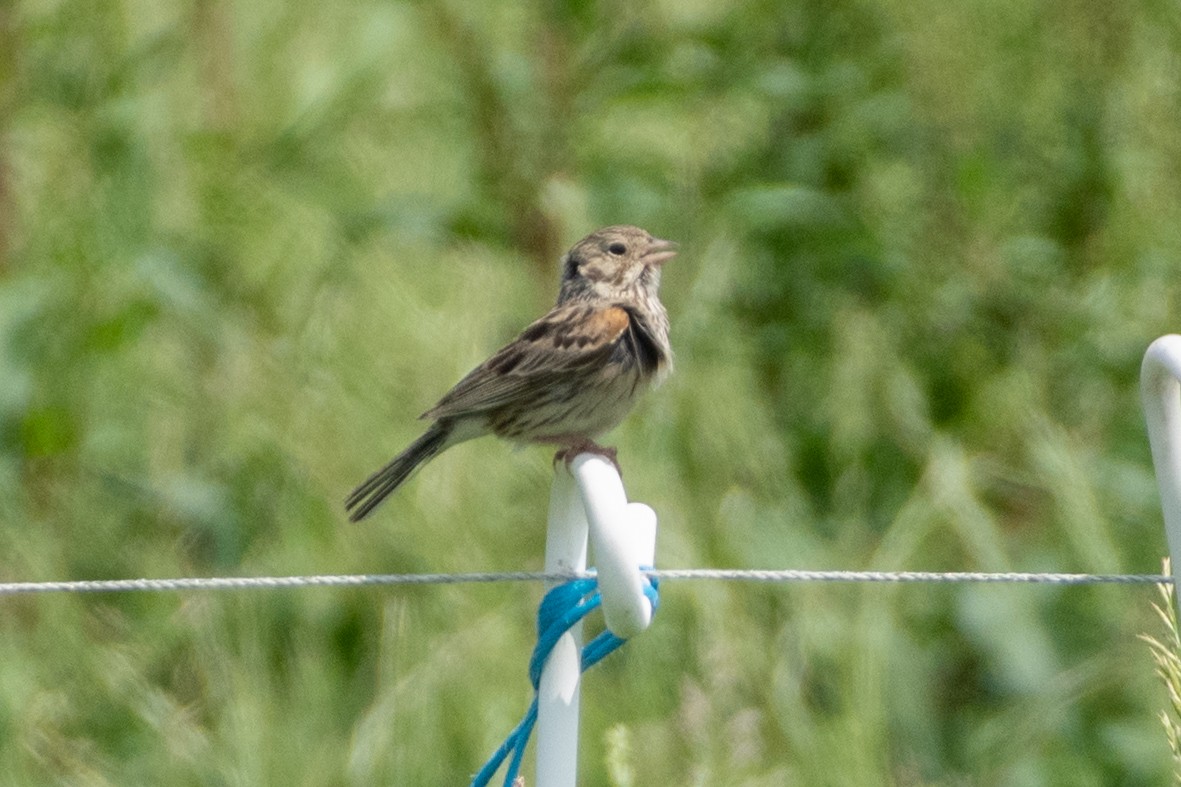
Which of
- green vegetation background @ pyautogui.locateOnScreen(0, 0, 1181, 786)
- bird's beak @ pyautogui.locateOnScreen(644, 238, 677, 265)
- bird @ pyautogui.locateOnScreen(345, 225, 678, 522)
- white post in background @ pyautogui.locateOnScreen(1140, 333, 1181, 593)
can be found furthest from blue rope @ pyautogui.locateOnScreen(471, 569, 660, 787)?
bird's beak @ pyautogui.locateOnScreen(644, 238, 677, 265)

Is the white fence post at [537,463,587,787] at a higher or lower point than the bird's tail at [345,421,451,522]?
lower

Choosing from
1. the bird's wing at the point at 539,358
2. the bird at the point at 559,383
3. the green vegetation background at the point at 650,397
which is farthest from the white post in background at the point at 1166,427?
the bird's wing at the point at 539,358

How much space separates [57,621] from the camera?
3.98 metres

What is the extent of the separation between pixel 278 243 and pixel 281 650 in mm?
1480

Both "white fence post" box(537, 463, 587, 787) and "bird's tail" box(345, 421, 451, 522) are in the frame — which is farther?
"bird's tail" box(345, 421, 451, 522)

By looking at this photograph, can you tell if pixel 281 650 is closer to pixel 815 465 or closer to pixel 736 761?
pixel 736 761

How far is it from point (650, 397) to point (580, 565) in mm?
2519

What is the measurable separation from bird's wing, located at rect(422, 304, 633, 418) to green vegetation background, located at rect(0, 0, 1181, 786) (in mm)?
312

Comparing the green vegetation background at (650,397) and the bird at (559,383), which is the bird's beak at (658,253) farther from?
the green vegetation background at (650,397)

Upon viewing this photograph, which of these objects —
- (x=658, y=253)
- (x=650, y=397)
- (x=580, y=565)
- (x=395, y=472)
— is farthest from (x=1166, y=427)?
(x=650, y=397)

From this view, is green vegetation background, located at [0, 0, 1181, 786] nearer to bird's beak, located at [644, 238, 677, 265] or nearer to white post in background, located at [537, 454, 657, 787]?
bird's beak, located at [644, 238, 677, 265]

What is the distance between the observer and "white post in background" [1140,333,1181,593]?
1.93m

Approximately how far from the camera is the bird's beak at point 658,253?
4020 mm

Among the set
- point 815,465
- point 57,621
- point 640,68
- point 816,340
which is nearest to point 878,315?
point 816,340
